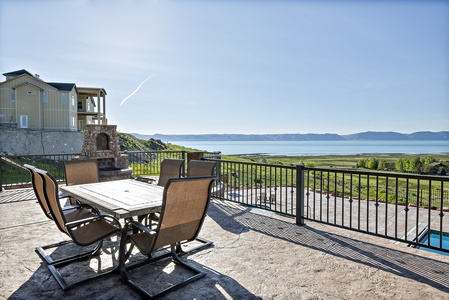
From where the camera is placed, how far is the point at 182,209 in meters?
2.25

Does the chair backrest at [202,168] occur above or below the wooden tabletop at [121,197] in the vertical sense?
above

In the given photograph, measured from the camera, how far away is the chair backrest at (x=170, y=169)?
13.0 feet

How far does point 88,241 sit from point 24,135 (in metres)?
17.7

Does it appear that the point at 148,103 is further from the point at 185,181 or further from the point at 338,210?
the point at 185,181

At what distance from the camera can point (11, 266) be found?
2682mm

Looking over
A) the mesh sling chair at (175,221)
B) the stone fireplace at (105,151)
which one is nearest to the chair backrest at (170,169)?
the mesh sling chair at (175,221)

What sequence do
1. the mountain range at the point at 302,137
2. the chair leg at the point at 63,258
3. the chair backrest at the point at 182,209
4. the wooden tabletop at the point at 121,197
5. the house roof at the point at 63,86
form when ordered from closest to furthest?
the chair backrest at the point at 182,209 < the wooden tabletop at the point at 121,197 < the chair leg at the point at 63,258 < the house roof at the point at 63,86 < the mountain range at the point at 302,137

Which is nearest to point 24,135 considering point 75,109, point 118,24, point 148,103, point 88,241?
point 75,109

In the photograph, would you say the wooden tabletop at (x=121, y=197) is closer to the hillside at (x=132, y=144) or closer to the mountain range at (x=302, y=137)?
the hillside at (x=132, y=144)

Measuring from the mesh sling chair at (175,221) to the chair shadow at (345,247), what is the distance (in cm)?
154

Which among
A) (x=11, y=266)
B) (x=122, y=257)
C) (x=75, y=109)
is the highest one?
(x=75, y=109)

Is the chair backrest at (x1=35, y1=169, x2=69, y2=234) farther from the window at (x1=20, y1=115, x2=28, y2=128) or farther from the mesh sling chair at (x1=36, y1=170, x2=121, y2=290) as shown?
the window at (x1=20, y1=115, x2=28, y2=128)

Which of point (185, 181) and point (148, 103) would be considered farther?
point (148, 103)

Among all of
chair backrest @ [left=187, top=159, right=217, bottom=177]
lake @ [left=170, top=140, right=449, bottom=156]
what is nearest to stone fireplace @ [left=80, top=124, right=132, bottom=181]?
chair backrest @ [left=187, top=159, right=217, bottom=177]
